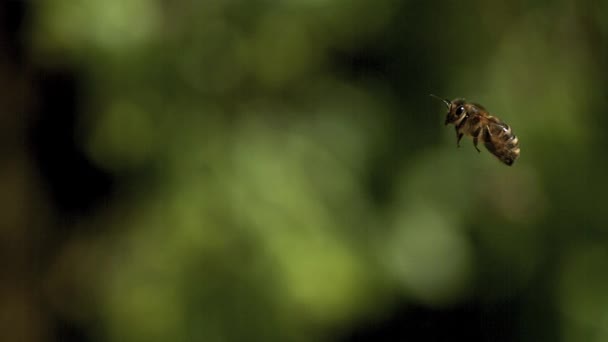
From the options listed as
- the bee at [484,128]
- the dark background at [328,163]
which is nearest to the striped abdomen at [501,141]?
the bee at [484,128]

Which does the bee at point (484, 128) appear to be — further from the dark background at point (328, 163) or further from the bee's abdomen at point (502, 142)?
the dark background at point (328, 163)

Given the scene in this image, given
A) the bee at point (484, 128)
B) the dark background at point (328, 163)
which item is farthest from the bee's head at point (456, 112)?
the dark background at point (328, 163)

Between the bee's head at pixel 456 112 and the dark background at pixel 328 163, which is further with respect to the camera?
the dark background at pixel 328 163

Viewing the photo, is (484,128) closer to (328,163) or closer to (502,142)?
(502,142)

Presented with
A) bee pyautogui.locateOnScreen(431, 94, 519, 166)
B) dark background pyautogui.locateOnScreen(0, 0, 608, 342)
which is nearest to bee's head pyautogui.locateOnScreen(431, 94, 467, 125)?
bee pyautogui.locateOnScreen(431, 94, 519, 166)

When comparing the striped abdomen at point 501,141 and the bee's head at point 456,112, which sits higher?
the bee's head at point 456,112

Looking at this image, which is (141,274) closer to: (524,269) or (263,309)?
(263,309)

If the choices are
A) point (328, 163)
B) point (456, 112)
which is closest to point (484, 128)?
point (456, 112)
